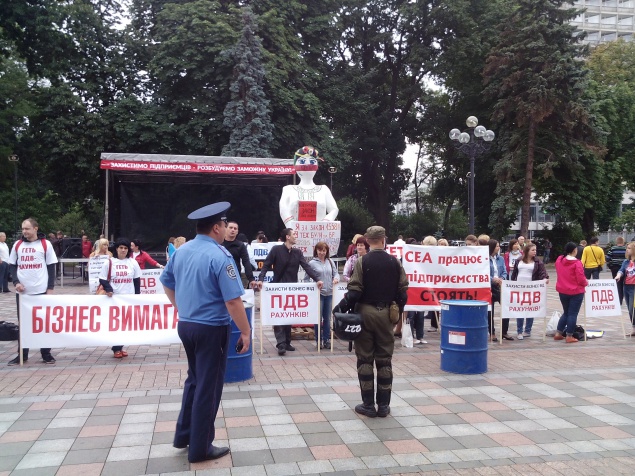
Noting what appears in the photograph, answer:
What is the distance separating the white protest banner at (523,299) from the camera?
9.52 metres

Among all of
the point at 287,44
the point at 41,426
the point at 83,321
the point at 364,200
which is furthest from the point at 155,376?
the point at 364,200

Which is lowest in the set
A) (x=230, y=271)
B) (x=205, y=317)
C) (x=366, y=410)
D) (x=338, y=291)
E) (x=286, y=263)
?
(x=366, y=410)

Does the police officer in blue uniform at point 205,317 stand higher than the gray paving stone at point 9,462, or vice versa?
the police officer in blue uniform at point 205,317

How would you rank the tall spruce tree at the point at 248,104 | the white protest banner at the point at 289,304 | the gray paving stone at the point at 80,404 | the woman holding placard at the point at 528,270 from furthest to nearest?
the tall spruce tree at the point at 248,104 < the woman holding placard at the point at 528,270 < the white protest banner at the point at 289,304 < the gray paving stone at the point at 80,404

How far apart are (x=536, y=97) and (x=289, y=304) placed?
2141 centimetres

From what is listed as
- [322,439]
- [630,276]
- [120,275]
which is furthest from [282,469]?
A: [630,276]

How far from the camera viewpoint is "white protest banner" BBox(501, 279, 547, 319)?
31.2ft

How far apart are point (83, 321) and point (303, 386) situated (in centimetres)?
326

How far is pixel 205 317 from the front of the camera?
4.28 meters

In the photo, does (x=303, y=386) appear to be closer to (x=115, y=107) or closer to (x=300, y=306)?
(x=300, y=306)

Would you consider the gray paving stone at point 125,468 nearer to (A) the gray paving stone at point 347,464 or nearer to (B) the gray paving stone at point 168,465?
(B) the gray paving stone at point 168,465

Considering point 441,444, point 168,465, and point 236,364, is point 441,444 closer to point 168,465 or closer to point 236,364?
point 168,465

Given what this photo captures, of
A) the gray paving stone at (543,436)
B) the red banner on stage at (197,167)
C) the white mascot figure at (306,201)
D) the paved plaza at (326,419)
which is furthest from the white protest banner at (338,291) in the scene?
the red banner on stage at (197,167)

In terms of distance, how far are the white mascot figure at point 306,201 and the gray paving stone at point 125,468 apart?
6.85 meters
